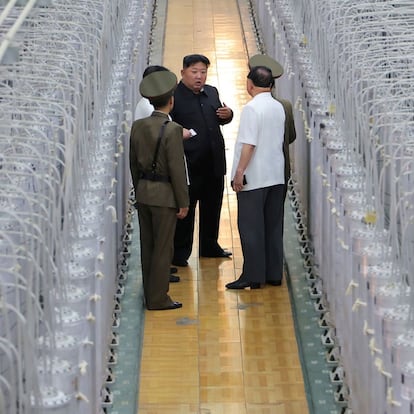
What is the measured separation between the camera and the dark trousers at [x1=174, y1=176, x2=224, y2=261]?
805 centimetres

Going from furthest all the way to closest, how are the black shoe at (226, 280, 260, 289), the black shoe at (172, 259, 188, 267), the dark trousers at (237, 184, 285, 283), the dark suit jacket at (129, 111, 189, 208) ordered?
the black shoe at (172, 259, 188, 267) → the black shoe at (226, 280, 260, 289) → the dark trousers at (237, 184, 285, 283) → the dark suit jacket at (129, 111, 189, 208)

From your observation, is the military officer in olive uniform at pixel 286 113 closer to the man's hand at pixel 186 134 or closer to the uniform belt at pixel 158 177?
the man's hand at pixel 186 134

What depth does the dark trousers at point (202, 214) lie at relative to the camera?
8.05 meters

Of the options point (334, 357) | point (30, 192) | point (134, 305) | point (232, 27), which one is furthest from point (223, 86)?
point (30, 192)

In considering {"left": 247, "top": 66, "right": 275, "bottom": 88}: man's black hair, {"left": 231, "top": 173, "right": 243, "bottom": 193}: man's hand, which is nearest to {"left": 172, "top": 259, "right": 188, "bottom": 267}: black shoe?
{"left": 231, "top": 173, "right": 243, "bottom": 193}: man's hand

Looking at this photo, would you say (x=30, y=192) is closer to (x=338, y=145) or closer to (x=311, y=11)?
(x=338, y=145)

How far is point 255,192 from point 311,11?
1.20m

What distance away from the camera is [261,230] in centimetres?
773

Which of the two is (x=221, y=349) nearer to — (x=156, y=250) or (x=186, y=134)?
(x=156, y=250)

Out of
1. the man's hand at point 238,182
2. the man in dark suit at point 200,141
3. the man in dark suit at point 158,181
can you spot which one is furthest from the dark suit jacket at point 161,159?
the man in dark suit at point 200,141

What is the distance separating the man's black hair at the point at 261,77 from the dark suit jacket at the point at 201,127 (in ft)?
1.59

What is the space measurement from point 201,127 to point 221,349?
1565 mm

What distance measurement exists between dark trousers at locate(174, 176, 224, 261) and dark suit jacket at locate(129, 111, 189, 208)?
0.71 metres

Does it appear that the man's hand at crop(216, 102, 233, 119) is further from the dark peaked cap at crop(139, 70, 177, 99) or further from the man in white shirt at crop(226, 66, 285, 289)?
the dark peaked cap at crop(139, 70, 177, 99)
